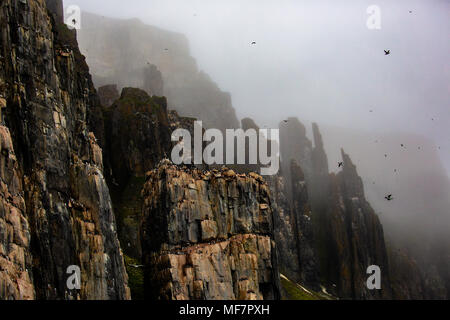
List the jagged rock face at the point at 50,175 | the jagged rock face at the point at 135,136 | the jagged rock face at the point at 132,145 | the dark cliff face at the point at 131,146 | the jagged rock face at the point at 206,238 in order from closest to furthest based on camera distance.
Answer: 1. the jagged rock face at the point at 50,175
2. the jagged rock face at the point at 206,238
3. the dark cliff face at the point at 131,146
4. the jagged rock face at the point at 132,145
5. the jagged rock face at the point at 135,136

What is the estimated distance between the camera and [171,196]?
114 m

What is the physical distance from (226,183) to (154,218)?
52.4ft

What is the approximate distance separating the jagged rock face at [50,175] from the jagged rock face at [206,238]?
11772 millimetres

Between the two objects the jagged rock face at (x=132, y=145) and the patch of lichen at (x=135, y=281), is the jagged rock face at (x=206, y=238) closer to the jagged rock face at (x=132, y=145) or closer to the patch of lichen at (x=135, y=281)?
the patch of lichen at (x=135, y=281)

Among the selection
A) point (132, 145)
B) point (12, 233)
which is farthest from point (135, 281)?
point (132, 145)

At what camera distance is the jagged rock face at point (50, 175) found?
8119 centimetres

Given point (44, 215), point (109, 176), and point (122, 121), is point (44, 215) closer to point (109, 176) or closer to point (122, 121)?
point (109, 176)

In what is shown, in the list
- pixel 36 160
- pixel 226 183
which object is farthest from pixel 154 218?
pixel 36 160

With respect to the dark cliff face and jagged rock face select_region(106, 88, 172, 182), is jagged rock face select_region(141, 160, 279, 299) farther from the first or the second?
jagged rock face select_region(106, 88, 172, 182)

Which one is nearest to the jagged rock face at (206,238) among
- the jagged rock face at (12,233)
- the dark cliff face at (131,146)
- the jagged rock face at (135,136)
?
the jagged rock face at (12,233)

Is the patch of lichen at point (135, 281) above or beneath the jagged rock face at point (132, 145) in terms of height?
beneath

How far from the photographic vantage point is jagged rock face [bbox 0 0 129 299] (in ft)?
266

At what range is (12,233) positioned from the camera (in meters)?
73.4

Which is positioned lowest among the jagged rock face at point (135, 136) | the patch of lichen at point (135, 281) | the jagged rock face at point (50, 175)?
the patch of lichen at point (135, 281)
